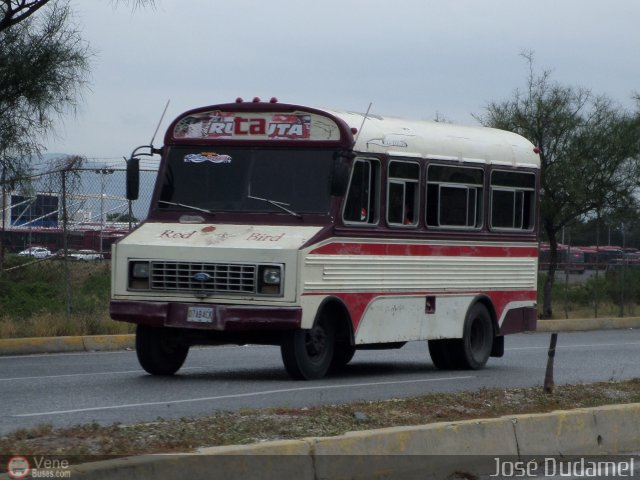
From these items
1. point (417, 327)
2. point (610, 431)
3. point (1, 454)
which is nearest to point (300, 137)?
point (417, 327)

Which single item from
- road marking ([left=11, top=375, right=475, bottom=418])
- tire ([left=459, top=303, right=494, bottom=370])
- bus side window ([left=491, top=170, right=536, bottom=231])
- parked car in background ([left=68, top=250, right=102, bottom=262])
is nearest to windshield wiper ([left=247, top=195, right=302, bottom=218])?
road marking ([left=11, top=375, right=475, bottom=418])

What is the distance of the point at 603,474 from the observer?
9.47m

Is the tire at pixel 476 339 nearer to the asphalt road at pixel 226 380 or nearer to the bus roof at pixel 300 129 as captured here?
the asphalt road at pixel 226 380

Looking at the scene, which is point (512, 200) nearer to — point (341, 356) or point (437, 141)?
point (437, 141)

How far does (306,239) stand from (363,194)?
1.28 metres

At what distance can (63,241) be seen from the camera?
21.3 meters

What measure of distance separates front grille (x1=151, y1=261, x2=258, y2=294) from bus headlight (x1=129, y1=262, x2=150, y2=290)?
90 millimetres

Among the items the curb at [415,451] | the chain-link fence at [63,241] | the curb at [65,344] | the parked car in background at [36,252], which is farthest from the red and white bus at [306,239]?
the parked car in background at [36,252]

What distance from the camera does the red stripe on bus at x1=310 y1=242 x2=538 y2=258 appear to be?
14566 mm

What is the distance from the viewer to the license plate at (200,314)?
13867mm

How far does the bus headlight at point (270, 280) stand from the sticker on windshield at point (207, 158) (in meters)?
1.66

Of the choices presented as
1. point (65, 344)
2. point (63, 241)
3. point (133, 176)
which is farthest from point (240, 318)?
point (63, 241)

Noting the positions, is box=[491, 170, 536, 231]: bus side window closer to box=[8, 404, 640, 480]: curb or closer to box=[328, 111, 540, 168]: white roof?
box=[328, 111, 540, 168]: white roof

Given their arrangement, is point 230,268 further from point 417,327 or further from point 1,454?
point 1,454
